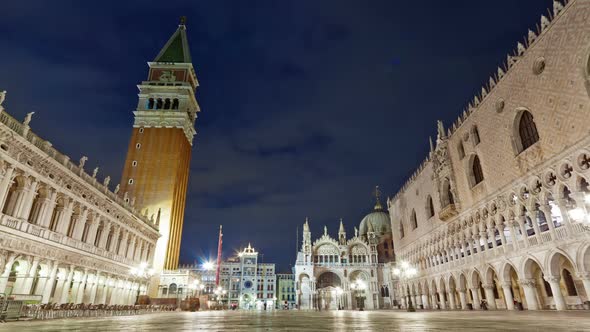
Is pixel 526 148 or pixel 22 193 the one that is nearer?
pixel 22 193

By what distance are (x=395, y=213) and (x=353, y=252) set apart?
11.5 meters

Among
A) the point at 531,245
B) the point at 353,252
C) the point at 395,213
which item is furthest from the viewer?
the point at 353,252

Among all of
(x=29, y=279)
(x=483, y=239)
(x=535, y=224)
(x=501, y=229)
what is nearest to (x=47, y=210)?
(x=29, y=279)

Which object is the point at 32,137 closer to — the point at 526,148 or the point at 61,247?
the point at 61,247

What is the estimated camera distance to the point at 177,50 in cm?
5766

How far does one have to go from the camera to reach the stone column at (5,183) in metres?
17.1

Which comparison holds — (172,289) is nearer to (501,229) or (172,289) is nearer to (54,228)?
(54,228)

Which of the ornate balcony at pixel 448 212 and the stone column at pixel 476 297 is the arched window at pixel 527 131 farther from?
the stone column at pixel 476 297

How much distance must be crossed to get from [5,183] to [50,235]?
5.39m

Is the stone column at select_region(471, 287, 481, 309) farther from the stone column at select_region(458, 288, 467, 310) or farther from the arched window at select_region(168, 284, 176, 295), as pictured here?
the arched window at select_region(168, 284, 176, 295)

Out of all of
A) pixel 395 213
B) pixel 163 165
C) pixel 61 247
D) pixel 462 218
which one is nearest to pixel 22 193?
pixel 61 247

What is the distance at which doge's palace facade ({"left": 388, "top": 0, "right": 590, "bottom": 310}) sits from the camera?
18.1 m

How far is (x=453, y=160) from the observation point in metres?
33.2

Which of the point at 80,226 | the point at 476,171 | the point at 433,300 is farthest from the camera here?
the point at 433,300
